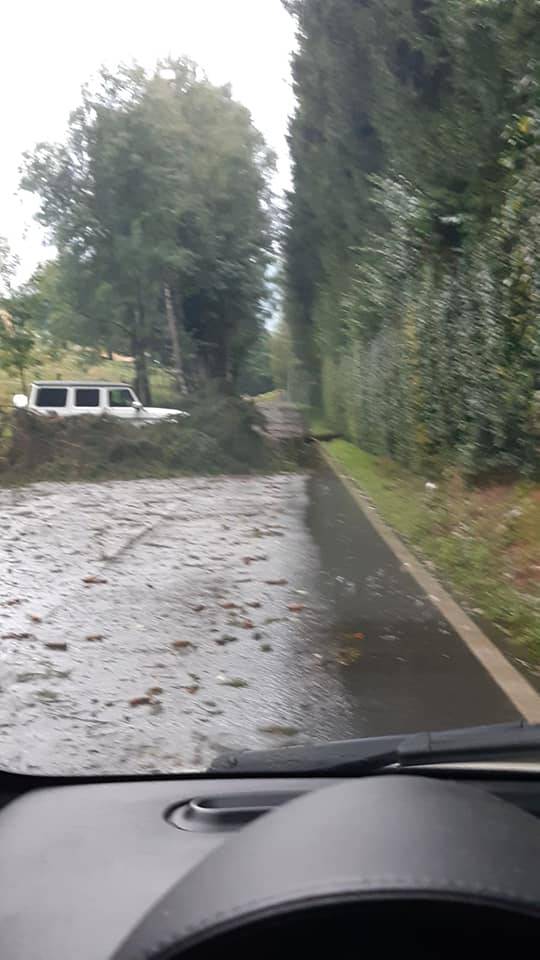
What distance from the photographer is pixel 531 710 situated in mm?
5371

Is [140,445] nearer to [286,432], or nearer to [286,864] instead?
[286,432]

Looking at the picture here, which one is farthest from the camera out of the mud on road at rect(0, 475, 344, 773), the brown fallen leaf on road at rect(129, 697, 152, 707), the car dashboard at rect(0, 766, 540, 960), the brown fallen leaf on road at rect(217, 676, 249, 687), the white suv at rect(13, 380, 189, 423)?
the white suv at rect(13, 380, 189, 423)

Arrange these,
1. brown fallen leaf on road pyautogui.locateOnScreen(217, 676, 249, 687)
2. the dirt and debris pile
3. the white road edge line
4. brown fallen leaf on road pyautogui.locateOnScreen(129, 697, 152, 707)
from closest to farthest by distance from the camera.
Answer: brown fallen leaf on road pyautogui.locateOnScreen(129, 697, 152, 707) → the white road edge line → brown fallen leaf on road pyautogui.locateOnScreen(217, 676, 249, 687) → the dirt and debris pile

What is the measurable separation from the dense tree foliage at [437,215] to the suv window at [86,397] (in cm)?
618

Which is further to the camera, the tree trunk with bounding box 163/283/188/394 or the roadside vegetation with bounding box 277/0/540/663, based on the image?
the tree trunk with bounding box 163/283/188/394

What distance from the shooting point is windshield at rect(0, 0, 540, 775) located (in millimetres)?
5844

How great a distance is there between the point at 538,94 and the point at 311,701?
7257 millimetres

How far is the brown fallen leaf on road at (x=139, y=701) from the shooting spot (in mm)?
5410

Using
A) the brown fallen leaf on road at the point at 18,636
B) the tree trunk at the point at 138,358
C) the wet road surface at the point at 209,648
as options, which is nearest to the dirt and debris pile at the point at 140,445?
the tree trunk at the point at 138,358

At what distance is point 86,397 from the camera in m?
23.5

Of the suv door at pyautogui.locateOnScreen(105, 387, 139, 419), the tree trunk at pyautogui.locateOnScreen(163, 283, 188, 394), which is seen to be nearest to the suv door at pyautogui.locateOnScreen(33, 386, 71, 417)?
the suv door at pyautogui.locateOnScreen(105, 387, 139, 419)

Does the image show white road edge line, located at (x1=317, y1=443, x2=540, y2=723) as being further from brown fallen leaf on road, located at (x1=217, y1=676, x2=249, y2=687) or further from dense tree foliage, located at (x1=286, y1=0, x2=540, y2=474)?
dense tree foliage, located at (x1=286, y1=0, x2=540, y2=474)

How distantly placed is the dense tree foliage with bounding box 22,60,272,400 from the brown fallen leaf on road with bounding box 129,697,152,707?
21729 millimetres

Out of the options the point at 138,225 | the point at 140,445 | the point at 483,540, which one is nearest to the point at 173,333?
the point at 138,225
